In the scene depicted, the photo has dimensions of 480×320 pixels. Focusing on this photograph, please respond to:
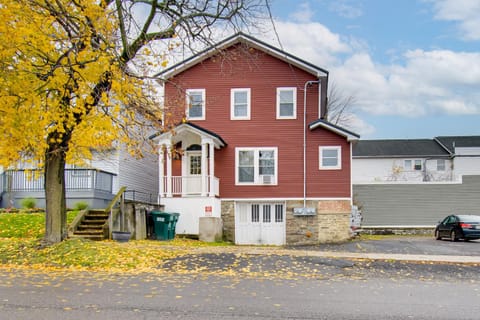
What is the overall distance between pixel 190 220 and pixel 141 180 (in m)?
8.36

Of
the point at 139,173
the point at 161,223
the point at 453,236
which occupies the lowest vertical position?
the point at 453,236

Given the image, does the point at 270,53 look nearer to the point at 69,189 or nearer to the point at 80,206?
the point at 80,206

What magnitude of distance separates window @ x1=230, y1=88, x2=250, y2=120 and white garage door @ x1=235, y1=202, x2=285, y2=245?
14.1 feet

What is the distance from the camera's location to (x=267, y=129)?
25109mm

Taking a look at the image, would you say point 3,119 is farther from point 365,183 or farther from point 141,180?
point 365,183

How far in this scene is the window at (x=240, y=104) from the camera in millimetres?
25188

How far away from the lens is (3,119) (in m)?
12.0

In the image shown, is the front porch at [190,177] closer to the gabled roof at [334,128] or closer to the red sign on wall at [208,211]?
the red sign on wall at [208,211]

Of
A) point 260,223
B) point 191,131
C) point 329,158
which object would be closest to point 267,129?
point 329,158

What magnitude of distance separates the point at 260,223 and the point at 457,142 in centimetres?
3328

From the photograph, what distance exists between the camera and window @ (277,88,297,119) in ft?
82.4

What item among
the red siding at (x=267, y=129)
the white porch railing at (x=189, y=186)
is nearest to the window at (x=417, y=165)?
the red siding at (x=267, y=129)

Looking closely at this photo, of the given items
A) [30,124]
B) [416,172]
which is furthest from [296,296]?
[416,172]

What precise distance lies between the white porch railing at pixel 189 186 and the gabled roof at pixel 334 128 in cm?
539
